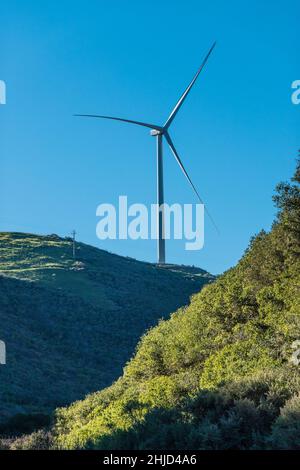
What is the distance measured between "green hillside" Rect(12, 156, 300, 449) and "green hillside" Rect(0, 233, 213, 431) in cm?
1017

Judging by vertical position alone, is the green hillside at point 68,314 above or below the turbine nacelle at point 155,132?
below

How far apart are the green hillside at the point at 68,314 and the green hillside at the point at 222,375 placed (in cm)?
1017

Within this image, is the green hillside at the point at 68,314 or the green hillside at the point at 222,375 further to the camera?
the green hillside at the point at 68,314

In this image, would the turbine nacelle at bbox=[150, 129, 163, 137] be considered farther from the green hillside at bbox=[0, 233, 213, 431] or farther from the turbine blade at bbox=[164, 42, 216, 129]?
the green hillside at bbox=[0, 233, 213, 431]

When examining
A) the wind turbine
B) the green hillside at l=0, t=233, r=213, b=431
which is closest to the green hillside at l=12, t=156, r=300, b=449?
the green hillside at l=0, t=233, r=213, b=431

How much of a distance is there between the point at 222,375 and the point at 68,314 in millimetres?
61583

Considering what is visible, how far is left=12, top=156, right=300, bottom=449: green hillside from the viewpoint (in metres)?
11.4

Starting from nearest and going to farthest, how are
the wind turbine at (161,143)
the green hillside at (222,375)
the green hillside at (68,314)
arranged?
1. the green hillside at (222,375)
2. the green hillside at (68,314)
3. the wind turbine at (161,143)

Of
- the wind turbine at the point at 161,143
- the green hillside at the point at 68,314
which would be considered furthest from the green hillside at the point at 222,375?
the wind turbine at the point at 161,143

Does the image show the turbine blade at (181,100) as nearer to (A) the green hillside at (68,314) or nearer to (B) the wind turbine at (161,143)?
(B) the wind turbine at (161,143)

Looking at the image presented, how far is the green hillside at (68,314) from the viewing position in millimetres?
50812

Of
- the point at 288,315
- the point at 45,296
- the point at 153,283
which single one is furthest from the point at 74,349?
the point at 288,315

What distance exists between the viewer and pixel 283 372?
14.5 metres
